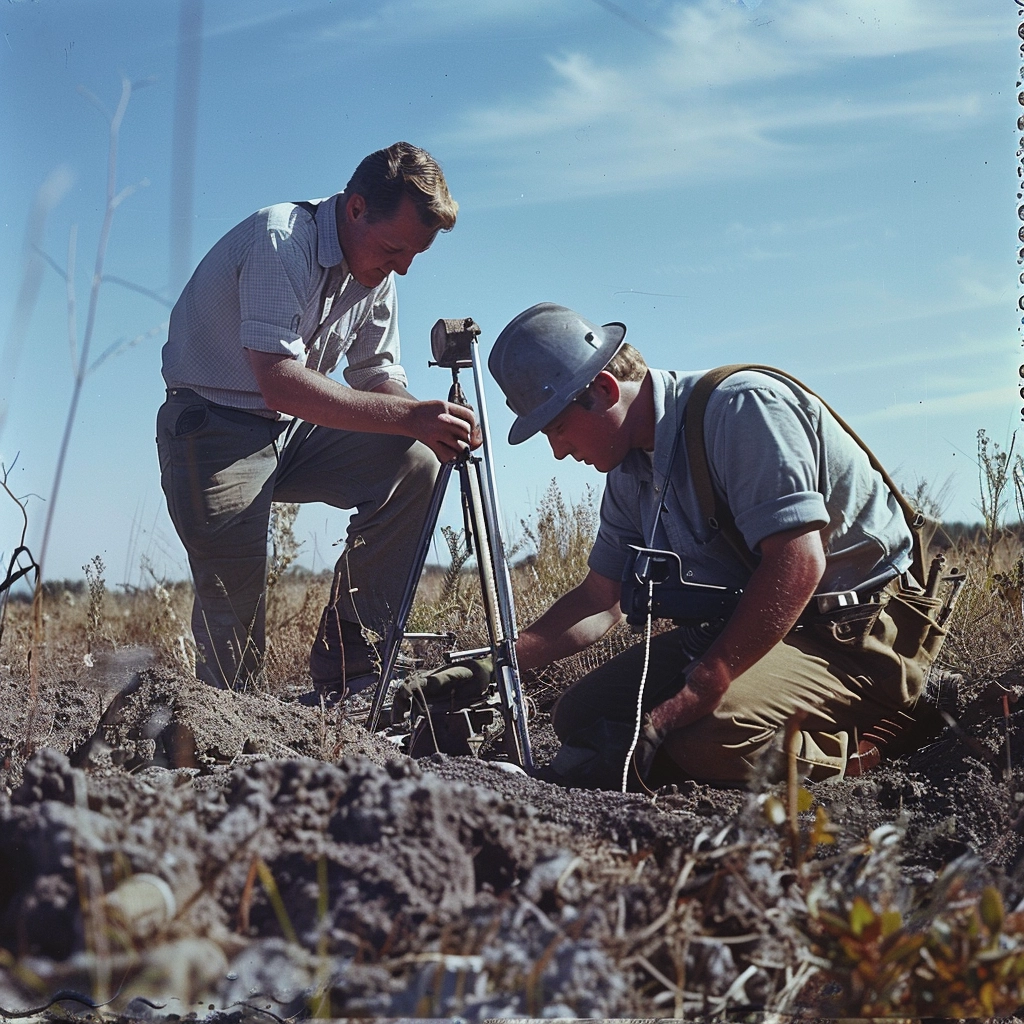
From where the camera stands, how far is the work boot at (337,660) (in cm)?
418

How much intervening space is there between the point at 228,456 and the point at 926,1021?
320 cm

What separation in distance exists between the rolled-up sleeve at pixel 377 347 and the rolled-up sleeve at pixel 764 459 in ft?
6.10

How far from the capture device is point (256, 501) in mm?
4223

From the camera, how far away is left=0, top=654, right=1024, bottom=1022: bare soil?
53.3 inches

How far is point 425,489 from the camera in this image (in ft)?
14.5

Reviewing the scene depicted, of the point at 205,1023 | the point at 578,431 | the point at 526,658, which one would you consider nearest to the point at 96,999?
the point at 205,1023

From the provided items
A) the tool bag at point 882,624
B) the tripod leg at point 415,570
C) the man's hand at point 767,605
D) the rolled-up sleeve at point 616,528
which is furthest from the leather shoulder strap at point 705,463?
the tripod leg at point 415,570

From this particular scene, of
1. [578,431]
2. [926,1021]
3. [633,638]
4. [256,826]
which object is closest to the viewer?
[256,826]

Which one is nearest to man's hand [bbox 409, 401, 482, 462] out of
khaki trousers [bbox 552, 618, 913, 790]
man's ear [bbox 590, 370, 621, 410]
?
man's ear [bbox 590, 370, 621, 410]

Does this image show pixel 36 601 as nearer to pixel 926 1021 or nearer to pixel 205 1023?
pixel 205 1023

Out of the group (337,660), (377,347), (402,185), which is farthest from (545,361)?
(337,660)

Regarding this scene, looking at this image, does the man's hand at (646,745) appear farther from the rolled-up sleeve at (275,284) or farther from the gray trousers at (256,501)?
the rolled-up sleeve at (275,284)

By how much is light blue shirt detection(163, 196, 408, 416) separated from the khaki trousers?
5.35ft

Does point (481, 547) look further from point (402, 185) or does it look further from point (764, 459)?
point (402, 185)
